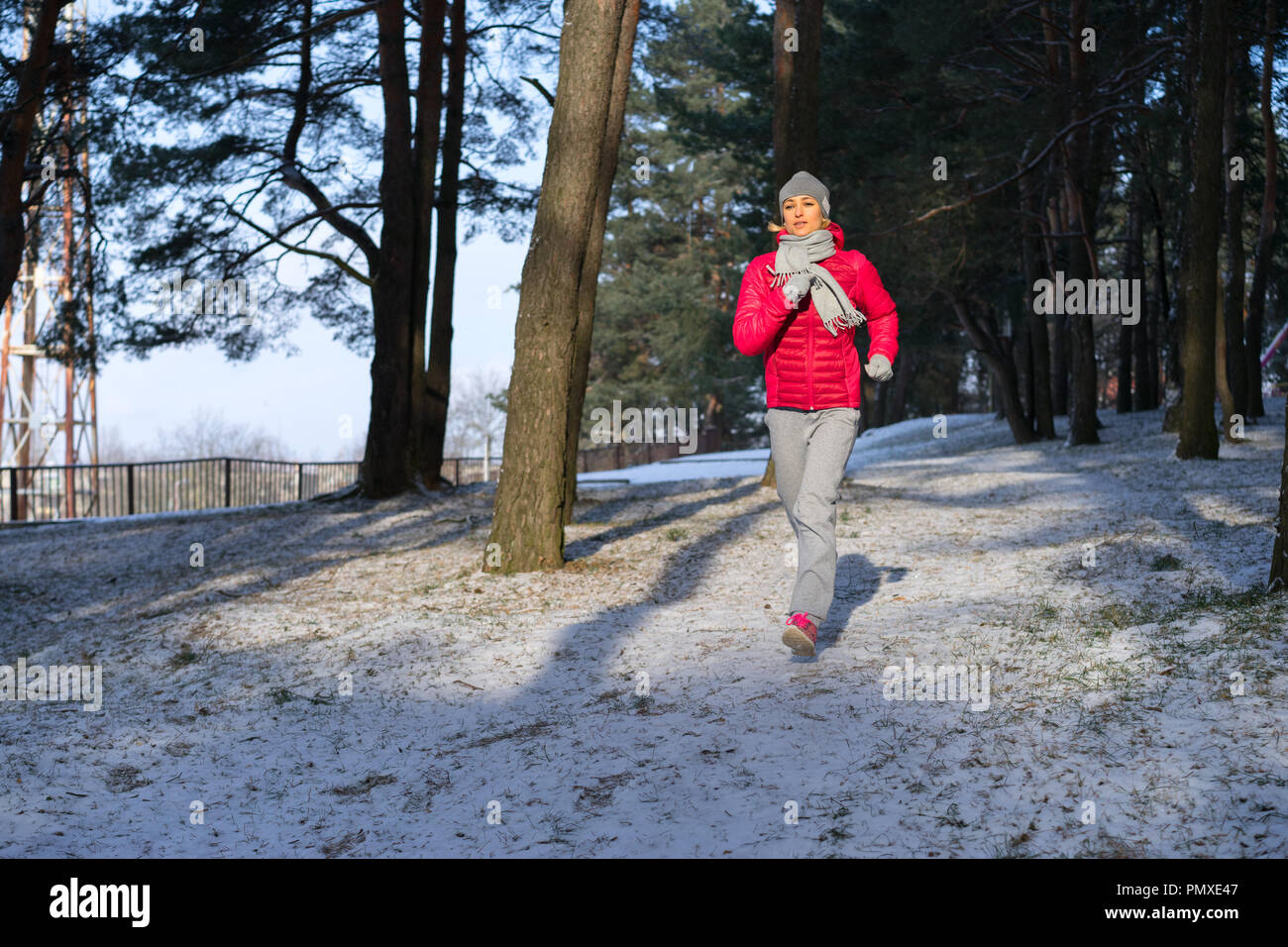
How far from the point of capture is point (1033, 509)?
36.7 feet

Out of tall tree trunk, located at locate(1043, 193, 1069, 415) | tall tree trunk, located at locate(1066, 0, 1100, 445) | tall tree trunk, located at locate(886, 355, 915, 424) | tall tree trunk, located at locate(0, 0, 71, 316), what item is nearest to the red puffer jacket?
tall tree trunk, located at locate(0, 0, 71, 316)

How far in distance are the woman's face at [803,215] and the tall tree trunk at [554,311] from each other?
11.2 feet

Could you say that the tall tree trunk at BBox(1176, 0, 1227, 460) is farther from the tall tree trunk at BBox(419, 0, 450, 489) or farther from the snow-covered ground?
the tall tree trunk at BBox(419, 0, 450, 489)

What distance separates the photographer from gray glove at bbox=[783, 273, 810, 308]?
16.5ft

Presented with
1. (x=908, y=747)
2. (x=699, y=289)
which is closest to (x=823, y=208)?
(x=908, y=747)

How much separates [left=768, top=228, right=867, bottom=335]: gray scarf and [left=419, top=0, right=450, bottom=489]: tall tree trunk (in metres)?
11.8

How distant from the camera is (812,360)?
537cm

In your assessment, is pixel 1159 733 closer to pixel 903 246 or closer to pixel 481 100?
pixel 903 246

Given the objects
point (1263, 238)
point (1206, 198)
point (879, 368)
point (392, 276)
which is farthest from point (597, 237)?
point (1263, 238)

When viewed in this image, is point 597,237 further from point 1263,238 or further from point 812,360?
point 1263,238

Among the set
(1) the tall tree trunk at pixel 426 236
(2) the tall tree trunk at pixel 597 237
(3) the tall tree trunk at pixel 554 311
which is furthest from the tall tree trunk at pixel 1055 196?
(3) the tall tree trunk at pixel 554 311

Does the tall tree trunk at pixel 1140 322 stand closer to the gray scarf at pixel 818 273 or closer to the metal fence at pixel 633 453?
the metal fence at pixel 633 453

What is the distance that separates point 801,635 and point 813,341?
56.7 inches
